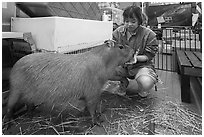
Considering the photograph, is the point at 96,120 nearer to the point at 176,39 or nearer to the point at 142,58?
the point at 142,58

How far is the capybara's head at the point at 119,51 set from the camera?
95 cm

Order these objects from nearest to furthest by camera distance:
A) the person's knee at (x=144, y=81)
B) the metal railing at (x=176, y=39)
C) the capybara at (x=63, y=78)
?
the capybara at (x=63, y=78) < the person's knee at (x=144, y=81) < the metal railing at (x=176, y=39)

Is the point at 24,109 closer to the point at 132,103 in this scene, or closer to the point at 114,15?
the point at 132,103

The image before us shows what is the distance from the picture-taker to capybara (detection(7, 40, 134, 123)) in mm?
846

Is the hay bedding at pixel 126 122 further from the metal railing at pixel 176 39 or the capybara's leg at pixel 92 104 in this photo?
the metal railing at pixel 176 39

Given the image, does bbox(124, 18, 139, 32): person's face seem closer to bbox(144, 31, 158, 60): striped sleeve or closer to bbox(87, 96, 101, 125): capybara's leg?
bbox(144, 31, 158, 60): striped sleeve

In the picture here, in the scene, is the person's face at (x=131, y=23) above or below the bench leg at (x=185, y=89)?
above

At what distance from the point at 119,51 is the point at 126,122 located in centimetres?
44

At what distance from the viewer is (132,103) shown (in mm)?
1392

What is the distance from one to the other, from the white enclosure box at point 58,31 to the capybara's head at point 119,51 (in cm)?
38

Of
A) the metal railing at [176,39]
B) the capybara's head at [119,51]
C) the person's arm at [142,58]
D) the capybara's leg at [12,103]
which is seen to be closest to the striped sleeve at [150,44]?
the person's arm at [142,58]

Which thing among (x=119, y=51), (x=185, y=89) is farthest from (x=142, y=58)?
(x=119, y=51)

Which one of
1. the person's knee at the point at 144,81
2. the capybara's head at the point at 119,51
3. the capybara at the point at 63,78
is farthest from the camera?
the person's knee at the point at 144,81

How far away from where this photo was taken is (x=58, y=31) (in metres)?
1.18
